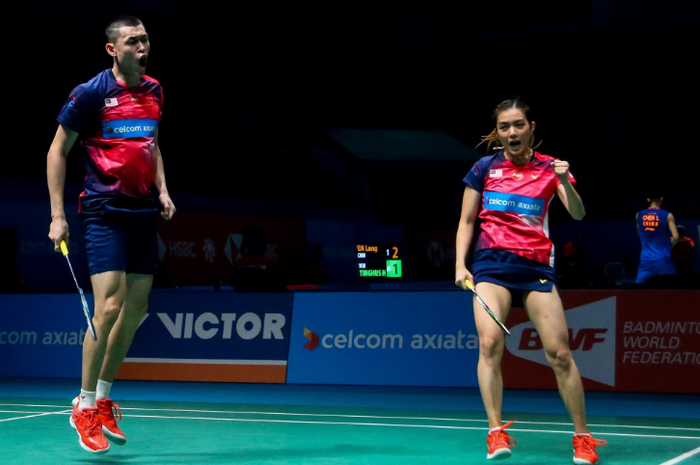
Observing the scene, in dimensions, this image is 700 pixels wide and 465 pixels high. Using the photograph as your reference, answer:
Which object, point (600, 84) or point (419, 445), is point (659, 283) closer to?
point (419, 445)

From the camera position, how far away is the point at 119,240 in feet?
14.7

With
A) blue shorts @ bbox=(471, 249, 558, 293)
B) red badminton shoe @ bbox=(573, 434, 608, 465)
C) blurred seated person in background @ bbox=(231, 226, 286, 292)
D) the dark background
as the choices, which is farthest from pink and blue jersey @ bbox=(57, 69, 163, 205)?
the dark background

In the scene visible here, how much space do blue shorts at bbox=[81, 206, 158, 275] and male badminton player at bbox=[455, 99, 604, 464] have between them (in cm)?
157

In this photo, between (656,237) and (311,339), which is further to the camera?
(656,237)

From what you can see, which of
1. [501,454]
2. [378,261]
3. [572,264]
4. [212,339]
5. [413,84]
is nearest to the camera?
[501,454]

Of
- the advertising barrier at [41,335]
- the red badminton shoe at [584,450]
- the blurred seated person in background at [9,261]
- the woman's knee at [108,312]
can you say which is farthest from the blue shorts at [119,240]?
the blurred seated person in background at [9,261]

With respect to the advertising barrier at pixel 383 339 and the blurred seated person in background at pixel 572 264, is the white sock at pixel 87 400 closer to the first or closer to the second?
the advertising barrier at pixel 383 339

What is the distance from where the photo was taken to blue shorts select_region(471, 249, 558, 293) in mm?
4484

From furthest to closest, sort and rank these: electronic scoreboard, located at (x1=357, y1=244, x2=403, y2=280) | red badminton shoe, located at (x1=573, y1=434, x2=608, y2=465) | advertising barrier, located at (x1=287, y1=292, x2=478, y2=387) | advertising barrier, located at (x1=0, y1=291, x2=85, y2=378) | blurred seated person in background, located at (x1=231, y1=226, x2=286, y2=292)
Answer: electronic scoreboard, located at (x1=357, y1=244, x2=403, y2=280) < blurred seated person in background, located at (x1=231, y1=226, x2=286, y2=292) < advertising barrier, located at (x1=0, y1=291, x2=85, y2=378) < advertising barrier, located at (x1=287, y1=292, x2=478, y2=387) < red badminton shoe, located at (x1=573, y1=434, x2=608, y2=465)

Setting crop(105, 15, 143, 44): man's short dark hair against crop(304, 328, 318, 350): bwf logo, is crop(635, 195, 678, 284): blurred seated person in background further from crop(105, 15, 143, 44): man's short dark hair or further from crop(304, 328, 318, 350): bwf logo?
Answer: crop(105, 15, 143, 44): man's short dark hair

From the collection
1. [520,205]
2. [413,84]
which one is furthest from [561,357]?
[413,84]

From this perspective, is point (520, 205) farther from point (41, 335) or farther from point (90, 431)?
point (41, 335)

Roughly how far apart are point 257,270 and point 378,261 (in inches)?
290

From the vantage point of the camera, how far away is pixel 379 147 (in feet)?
92.1
